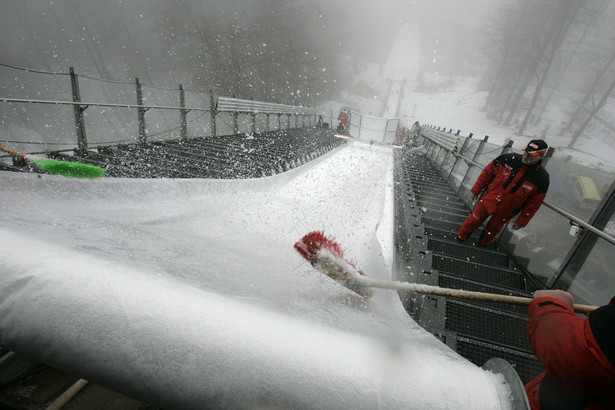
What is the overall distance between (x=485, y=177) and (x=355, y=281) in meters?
4.01

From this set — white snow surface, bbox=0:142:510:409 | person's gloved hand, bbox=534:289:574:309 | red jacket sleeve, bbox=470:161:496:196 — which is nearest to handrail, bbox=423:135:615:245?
red jacket sleeve, bbox=470:161:496:196

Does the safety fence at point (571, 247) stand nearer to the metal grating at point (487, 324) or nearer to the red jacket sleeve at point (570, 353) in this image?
the metal grating at point (487, 324)

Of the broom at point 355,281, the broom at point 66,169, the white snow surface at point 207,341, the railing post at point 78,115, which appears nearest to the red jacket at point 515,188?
the broom at point 355,281

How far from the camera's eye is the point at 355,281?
1.50m

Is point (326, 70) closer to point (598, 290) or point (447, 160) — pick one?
point (447, 160)

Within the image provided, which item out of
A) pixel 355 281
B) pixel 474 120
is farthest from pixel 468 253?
pixel 474 120

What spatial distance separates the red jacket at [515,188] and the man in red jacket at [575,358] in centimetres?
308

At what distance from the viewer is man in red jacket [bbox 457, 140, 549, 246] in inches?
147

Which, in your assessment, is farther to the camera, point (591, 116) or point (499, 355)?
point (591, 116)

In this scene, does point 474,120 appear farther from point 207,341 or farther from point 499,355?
point 207,341

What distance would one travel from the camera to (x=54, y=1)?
87.6ft

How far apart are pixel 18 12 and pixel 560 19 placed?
53.5 m

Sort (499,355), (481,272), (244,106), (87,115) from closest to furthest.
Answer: (499,355), (481,272), (244,106), (87,115)

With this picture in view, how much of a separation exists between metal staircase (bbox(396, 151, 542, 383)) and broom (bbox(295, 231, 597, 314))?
116 cm
